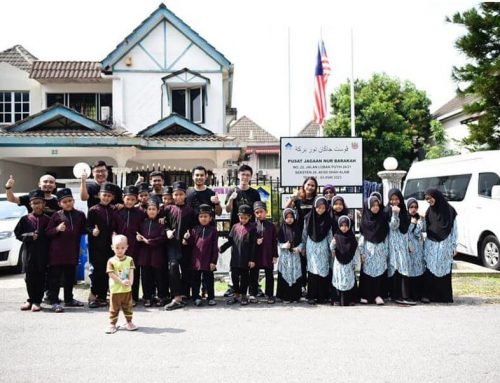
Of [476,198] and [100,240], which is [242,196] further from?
[476,198]

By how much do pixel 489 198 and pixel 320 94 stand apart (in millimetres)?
9600

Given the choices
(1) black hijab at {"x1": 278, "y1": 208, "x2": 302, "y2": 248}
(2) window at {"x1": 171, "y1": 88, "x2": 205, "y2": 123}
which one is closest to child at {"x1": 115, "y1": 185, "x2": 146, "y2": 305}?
(1) black hijab at {"x1": 278, "y1": 208, "x2": 302, "y2": 248}

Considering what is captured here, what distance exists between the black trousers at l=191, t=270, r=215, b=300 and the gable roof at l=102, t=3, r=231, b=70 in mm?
12588

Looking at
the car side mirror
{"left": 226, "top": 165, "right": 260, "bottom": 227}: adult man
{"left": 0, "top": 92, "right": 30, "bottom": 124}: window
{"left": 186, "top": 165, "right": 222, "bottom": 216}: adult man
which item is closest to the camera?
{"left": 186, "top": 165, "right": 222, "bottom": 216}: adult man

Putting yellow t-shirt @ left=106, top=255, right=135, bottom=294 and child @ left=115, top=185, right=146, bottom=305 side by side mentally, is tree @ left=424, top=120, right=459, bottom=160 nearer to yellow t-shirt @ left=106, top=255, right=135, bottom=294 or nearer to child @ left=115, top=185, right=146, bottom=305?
child @ left=115, top=185, right=146, bottom=305

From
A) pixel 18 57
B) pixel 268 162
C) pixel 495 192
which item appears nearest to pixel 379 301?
pixel 495 192

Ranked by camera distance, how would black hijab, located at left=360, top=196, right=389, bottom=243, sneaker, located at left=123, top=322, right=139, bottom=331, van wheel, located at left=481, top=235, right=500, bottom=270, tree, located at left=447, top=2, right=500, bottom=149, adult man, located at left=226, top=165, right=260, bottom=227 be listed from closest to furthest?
sneaker, located at left=123, top=322, right=139, bottom=331
black hijab, located at left=360, top=196, right=389, bottom=243
adult man, located at left=226, top=165, right=260, bottom=227
van wheel, located at left=481, top=235, right=500, bottom=270
tree, located at left=447, top=2, right=500, bottom=149

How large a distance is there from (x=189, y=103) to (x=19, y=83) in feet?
21.7

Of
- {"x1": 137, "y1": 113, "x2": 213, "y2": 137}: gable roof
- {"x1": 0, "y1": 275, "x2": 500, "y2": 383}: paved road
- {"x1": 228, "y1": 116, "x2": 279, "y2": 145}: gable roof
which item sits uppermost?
{"x1": 228, "y1": 116, "x2": 279, "y2": 145}: gable roof

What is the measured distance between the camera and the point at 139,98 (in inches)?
740

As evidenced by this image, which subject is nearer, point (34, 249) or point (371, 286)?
point (34, 249)

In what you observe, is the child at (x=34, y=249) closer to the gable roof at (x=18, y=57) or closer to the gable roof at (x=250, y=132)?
the gable roof at (x=18, y=57)

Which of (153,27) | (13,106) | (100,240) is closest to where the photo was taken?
(100,240)

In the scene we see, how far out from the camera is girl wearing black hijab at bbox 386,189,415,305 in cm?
754
